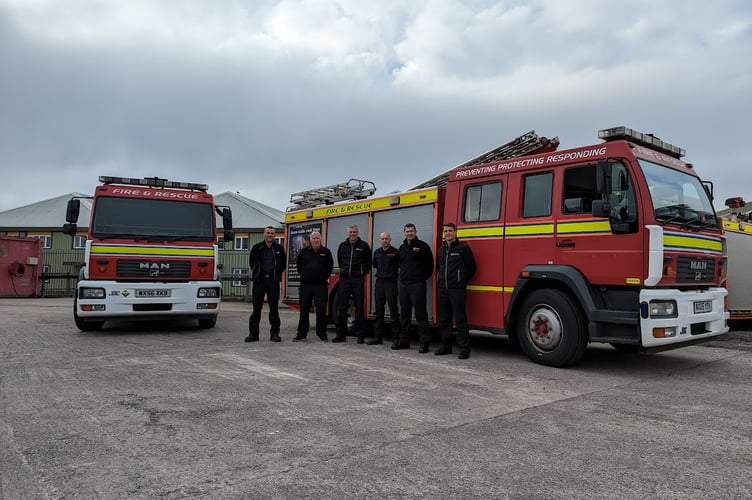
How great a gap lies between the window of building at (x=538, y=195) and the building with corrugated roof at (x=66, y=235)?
17285mm

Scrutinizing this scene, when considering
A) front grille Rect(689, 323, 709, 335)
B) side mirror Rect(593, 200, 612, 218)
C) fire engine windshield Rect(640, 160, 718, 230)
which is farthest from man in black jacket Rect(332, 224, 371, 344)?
front grille Rect(689, 323, 709, 335)

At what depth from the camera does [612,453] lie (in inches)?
137

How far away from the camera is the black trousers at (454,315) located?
7.08 metres

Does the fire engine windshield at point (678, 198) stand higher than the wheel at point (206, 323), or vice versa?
the fire engine windshield at point (678, 198)

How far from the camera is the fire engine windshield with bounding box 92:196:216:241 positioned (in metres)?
9.45

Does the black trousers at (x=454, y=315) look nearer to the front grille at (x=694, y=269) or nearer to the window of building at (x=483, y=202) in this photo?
the window of building at (x=483, y=202)

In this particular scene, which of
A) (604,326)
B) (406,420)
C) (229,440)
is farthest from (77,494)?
(604,326)

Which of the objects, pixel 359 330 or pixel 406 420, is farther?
pixel 359 330

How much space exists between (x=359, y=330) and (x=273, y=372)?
285 centimetres

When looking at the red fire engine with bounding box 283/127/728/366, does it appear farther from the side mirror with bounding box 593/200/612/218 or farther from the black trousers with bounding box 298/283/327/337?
the black trousers with bounding box 298/283/327/337

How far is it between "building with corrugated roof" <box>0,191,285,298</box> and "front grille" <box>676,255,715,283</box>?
60.9 ft

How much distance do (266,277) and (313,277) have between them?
0.77 m

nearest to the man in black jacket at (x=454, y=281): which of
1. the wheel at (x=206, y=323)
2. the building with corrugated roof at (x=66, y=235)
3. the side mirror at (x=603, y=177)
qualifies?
the side mirror at (x=603, y=177)

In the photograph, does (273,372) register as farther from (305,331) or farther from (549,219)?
(549,219)
